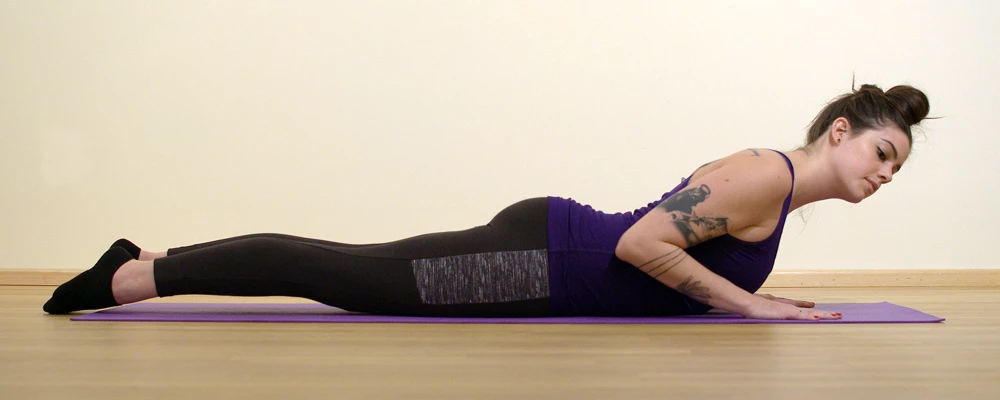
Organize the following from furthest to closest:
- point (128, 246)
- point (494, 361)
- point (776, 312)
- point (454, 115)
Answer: point (454, 115), point (128, 246), point (776, 312), point (494, 361)

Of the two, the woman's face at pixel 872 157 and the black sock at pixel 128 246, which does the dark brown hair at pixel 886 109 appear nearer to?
the woman's face at pixel 872 157

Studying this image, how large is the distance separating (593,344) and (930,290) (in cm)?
234

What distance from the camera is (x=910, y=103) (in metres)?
1.92

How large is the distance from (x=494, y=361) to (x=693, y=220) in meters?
0.68

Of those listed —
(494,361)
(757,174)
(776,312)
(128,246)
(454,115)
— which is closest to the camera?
(494,361)

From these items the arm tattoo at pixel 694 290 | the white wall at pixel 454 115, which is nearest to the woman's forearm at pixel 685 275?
the arm tattoo at pixel 694 290

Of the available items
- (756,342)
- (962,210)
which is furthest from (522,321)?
(962,210)

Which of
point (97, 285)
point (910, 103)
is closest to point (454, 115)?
point (97, 285)

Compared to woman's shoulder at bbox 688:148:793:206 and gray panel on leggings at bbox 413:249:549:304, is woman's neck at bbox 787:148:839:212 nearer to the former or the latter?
woman's shoulder at bbox 688:148:793:206

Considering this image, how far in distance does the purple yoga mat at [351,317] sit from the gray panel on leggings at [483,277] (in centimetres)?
5

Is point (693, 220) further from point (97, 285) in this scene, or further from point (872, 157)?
point (97, 285)

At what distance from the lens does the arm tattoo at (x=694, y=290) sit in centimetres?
194

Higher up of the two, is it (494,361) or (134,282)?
(134,282)

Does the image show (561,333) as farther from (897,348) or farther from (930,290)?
(930,290)
